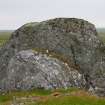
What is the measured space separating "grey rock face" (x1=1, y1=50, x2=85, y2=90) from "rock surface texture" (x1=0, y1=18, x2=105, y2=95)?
3.06 feet

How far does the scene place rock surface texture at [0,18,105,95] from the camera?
45781 millimetres

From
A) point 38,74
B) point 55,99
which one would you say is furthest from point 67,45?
point 55,99

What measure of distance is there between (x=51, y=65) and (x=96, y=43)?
9.60 m

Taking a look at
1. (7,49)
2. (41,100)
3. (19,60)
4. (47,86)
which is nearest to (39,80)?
(47,86)

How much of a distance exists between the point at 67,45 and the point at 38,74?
9.09 metres

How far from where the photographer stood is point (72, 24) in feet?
166

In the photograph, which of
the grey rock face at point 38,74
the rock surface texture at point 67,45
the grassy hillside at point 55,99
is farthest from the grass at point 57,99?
the rock surface texture at point 67,45

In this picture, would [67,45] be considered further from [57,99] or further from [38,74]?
[57,99]

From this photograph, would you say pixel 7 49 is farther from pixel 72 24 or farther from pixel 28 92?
pixel 28 92

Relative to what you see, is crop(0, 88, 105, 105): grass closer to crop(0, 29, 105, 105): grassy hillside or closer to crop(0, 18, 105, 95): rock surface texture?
crop(0, 29, 105, 105): grassy hillside

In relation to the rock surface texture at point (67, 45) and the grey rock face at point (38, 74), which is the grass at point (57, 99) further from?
the rock surface texture at point (67, 45)

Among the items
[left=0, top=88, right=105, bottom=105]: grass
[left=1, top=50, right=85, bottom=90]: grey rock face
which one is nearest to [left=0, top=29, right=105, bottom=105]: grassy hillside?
[left=0, top=88, right=105, bottom=105]: grass

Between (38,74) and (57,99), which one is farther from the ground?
(38,74)

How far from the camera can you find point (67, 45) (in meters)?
48.3
